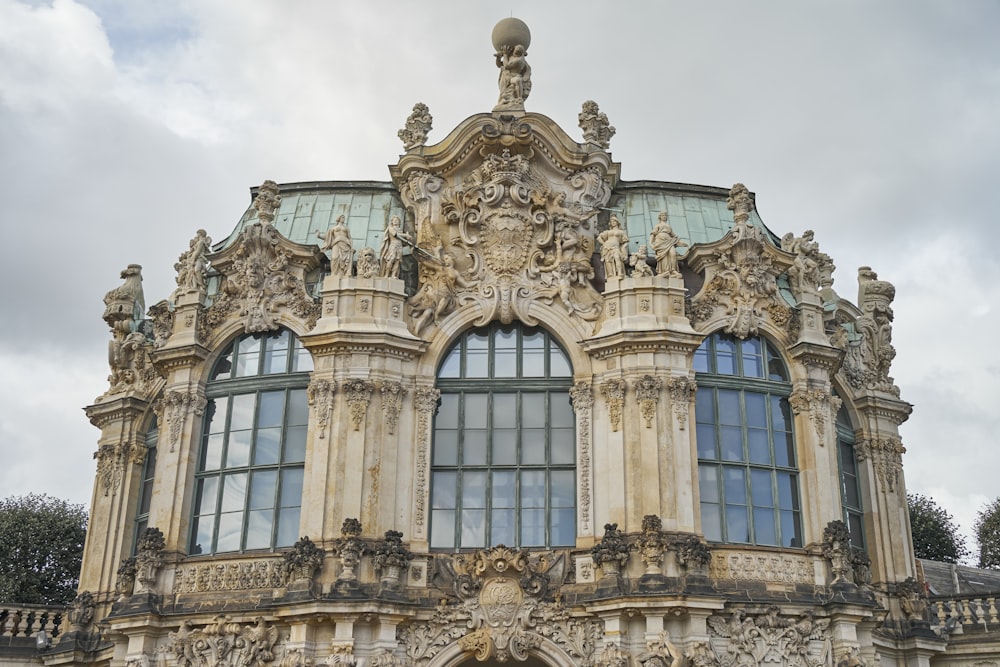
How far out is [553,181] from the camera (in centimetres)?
2720

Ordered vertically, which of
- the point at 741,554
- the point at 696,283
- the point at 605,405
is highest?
the point at 696,283

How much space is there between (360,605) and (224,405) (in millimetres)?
6088

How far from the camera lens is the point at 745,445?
990 inches

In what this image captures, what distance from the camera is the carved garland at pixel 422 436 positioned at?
2420 cm

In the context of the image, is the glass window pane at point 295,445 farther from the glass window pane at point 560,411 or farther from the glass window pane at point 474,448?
the glass window pane at point 560,411

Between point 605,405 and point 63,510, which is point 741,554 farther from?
point 63,510

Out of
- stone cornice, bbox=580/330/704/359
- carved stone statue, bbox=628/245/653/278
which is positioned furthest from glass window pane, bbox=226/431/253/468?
carved stone statue, bbox=628/245/653/278

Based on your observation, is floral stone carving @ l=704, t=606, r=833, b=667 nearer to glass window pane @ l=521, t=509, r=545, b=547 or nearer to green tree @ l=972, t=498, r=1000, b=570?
glass window pane @ l=521, t=509, r=545, b=547

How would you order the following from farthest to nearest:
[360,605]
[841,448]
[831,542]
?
[841,448] < [831,542] < [360,605]

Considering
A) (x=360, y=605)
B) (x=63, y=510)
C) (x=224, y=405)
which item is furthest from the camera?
(x=63, y=510)

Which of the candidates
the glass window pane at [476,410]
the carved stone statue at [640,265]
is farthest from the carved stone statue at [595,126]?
the glass window pane at [476,410]

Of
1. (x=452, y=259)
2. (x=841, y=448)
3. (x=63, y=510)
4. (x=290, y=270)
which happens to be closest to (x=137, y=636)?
(x=290, y=270)

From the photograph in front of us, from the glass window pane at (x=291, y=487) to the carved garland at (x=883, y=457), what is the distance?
43.0 feet

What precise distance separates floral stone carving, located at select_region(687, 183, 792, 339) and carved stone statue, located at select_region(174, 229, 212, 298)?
11067 mm
